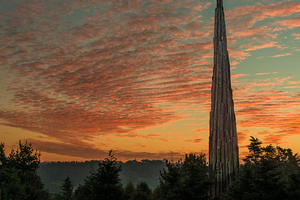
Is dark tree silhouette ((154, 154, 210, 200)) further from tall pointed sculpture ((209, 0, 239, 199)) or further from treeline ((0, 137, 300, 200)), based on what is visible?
tall pointed sculpture ((209, 0, 239, 199))

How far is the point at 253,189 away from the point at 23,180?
3913 cm

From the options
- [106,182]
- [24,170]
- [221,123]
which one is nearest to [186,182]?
[106,182]

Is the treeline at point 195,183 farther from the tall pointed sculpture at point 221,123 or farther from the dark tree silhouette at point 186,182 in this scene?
the tall pointed sculpture at point 221,123

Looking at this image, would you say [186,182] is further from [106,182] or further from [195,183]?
[106,182]

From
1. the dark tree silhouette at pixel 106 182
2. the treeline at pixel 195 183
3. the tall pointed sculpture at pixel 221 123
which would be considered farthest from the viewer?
the tall pointed sculpture at pixel 221 123

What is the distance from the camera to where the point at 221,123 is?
4034 cm

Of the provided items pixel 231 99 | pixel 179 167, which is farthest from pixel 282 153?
pixel 179 167

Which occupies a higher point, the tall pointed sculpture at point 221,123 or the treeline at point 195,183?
the tall pointed sculpture at point 221,123

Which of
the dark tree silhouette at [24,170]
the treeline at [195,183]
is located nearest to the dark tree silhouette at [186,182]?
the treeline at [195,183]

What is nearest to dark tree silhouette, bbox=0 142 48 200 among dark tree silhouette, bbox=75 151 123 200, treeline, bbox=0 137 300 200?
treeline, bbox=0 137 300 200

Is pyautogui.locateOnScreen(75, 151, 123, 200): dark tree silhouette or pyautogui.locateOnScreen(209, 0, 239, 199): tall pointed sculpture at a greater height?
pyautogui.locateOnScreen(209, 0, 239, 199): tall pointed sculpture

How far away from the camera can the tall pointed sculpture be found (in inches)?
1535

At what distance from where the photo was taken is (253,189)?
22.5m

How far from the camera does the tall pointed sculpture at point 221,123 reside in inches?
1535
